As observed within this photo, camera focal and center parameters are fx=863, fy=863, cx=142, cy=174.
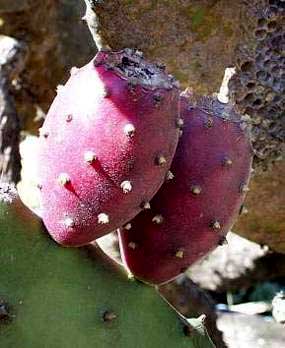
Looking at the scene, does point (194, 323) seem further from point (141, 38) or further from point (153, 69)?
point (141, 38)

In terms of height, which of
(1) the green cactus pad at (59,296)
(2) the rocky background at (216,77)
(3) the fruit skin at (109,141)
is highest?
(3) the fruit skin at (109,141)

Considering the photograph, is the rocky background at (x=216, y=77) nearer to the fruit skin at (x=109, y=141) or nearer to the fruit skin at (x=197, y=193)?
the fruit skin at (x=197, y=193)

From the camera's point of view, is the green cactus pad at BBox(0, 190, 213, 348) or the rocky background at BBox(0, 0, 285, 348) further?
the rocky background at BBox(0, 0, 285, 348)

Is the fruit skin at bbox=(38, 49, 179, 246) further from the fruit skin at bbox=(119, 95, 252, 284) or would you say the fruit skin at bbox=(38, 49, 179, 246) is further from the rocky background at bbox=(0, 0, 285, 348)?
the rocky background at bbox=(0, 0, 285, 348)

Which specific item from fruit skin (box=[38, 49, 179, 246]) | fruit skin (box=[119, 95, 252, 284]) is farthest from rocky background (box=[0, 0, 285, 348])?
fruit skin (box=[38, 49, 179, 246])

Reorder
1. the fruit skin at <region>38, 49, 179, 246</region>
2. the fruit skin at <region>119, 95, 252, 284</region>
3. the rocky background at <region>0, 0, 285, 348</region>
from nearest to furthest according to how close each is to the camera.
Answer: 1. the fruit skin at <region>38, 49, 179, 246</region>
2. the fruit skin at <region>119, 95, 252, 284</region>
3. the rocky background at <region>0, 0, 285, 348</region>

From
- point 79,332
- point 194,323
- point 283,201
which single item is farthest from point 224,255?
point 79,332

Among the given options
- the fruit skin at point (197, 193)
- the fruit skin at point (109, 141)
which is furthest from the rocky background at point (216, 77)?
the fruit skin at point (109, 141)
